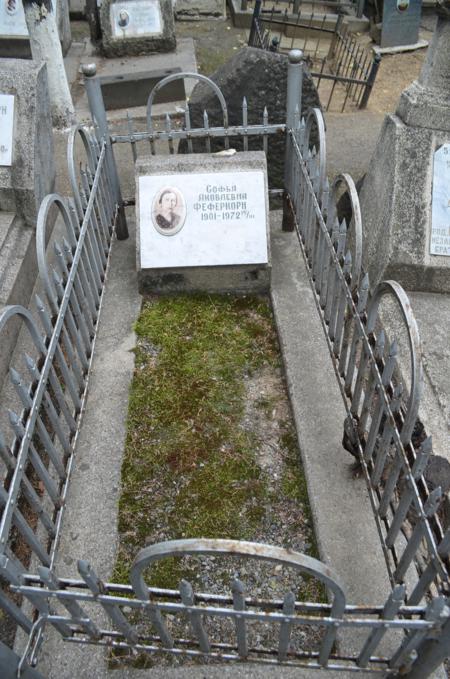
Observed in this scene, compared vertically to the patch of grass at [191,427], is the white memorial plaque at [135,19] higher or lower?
higher

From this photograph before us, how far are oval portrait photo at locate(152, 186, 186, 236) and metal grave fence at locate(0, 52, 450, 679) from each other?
401 millimetres

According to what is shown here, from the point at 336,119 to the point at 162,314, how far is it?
171 inches

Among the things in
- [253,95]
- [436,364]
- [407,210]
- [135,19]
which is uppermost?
[135,19]

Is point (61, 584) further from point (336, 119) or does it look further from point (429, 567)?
point (336, 119)

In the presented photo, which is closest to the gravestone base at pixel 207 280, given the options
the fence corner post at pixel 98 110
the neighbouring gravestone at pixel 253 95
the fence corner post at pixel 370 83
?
the fence corner post at pixel 98 110

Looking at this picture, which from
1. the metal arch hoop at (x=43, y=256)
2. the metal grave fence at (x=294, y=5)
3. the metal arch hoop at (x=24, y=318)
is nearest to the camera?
the metal arch hoop at (x=24, y=318)

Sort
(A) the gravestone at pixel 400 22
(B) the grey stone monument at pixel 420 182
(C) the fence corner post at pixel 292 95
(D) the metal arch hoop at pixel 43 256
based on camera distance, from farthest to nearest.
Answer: (A) the gravestone at pixel 400 22, (C) the fence corner post at pixel 292 95, (B) the grey stone monument at pixel 420 182, (D) the metal arch hoop at pixel 43 256

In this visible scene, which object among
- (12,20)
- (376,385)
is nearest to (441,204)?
(376,385)

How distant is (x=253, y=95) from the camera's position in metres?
4.25

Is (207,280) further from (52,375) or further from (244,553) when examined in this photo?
(244,553)

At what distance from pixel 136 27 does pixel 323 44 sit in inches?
144

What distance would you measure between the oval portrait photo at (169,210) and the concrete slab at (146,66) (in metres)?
3.51

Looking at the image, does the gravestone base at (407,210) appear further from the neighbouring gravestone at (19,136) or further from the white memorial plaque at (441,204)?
the neighbouring gravestone at (19,136)

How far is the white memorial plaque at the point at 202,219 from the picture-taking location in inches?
136
